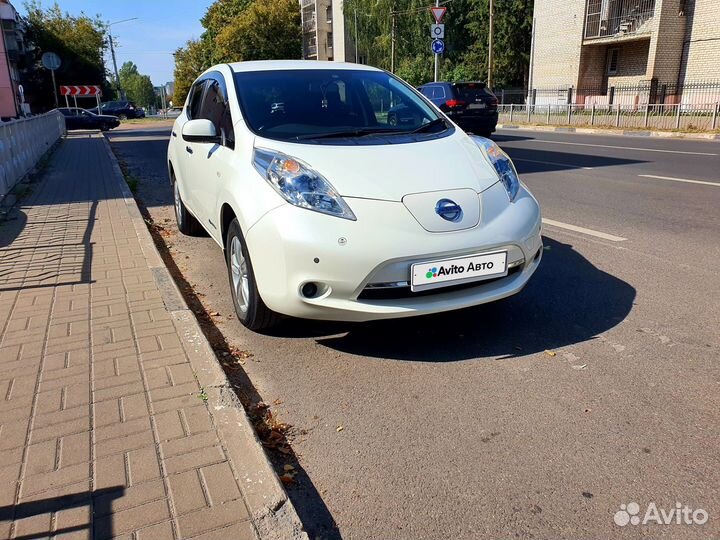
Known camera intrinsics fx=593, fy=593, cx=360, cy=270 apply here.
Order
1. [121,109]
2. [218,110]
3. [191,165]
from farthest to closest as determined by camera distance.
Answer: [121,109]
[191,165]
[218,110]

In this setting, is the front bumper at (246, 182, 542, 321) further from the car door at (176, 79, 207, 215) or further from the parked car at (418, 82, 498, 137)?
the parked car at (418, 82, 498, 137)

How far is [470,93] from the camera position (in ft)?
58.3

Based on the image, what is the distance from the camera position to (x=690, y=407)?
2.94 meters

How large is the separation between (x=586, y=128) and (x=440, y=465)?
23478 millimetres

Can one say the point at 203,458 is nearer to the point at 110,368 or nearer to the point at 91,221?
the point at 110,368

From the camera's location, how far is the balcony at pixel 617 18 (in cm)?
2931

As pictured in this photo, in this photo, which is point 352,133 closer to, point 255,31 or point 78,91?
point 78,91

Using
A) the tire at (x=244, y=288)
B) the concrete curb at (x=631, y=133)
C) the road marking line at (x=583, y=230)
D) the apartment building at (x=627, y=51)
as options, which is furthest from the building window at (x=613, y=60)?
the tire at (x=244, y=288)

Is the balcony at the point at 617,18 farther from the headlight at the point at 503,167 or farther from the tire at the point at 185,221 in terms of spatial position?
the headlight at the point at 503,167

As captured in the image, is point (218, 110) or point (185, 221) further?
point (185, 221)

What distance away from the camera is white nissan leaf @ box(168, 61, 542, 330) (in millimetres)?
3240

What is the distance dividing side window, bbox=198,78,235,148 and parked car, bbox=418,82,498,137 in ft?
42.7

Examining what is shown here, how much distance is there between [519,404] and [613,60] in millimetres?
34573

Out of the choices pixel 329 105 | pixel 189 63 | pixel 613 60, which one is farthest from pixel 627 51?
pixel 189 63
